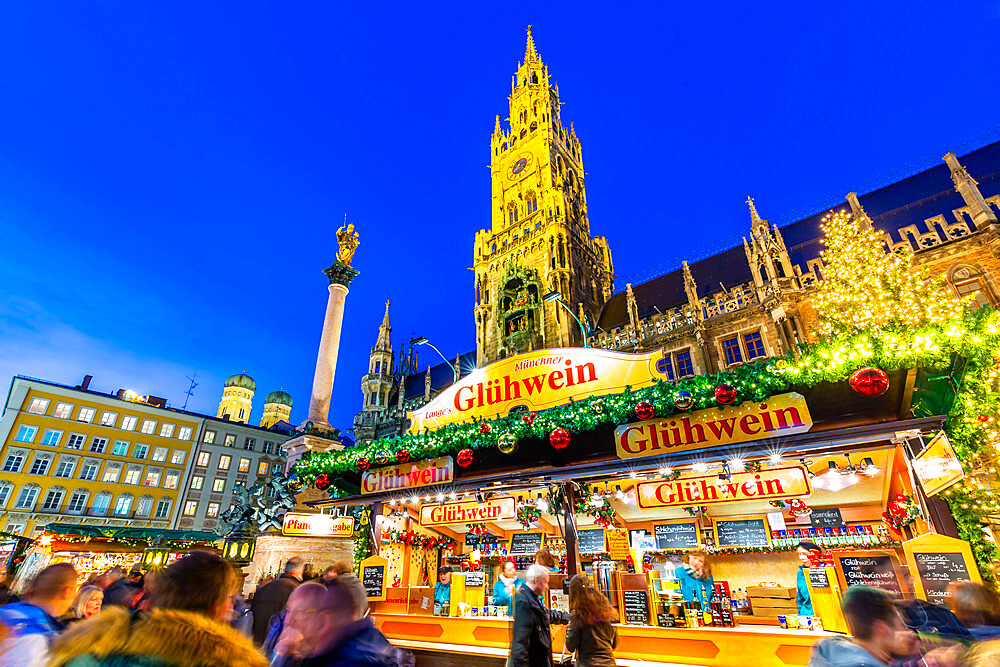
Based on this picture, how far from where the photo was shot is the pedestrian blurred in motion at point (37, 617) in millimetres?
2713

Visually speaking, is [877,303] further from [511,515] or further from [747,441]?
[511,515]

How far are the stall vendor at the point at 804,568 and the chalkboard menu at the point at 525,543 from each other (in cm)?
665

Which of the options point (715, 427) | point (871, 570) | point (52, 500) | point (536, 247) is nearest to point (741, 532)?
point (871, 570)

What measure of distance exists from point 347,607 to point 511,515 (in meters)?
8.28

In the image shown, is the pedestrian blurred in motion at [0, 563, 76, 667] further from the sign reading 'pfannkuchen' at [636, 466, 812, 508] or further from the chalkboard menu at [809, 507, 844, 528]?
the chalkboard menu at [809, 507, 844, 528]

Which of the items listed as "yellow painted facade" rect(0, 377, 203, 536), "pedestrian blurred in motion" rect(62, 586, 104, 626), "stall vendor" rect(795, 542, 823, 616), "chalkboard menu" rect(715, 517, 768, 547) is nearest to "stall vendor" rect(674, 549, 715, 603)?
"stall vendor" rect(795, 542, 823, 616)

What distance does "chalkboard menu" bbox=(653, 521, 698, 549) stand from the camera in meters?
11.8

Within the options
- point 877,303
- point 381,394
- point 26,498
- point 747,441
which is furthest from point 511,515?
point 26,498

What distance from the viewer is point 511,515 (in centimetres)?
1030

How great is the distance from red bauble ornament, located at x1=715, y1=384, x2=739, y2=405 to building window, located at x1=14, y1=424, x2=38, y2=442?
53.8 m

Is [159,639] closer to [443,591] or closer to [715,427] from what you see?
[715,427]

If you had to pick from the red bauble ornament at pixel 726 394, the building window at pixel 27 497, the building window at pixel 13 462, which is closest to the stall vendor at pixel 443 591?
the red bauble ornament at pixel 726 394

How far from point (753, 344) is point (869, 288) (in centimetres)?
1312

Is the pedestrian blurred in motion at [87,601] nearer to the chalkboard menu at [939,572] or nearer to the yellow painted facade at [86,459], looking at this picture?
the chalkboard menu at [939,572]
